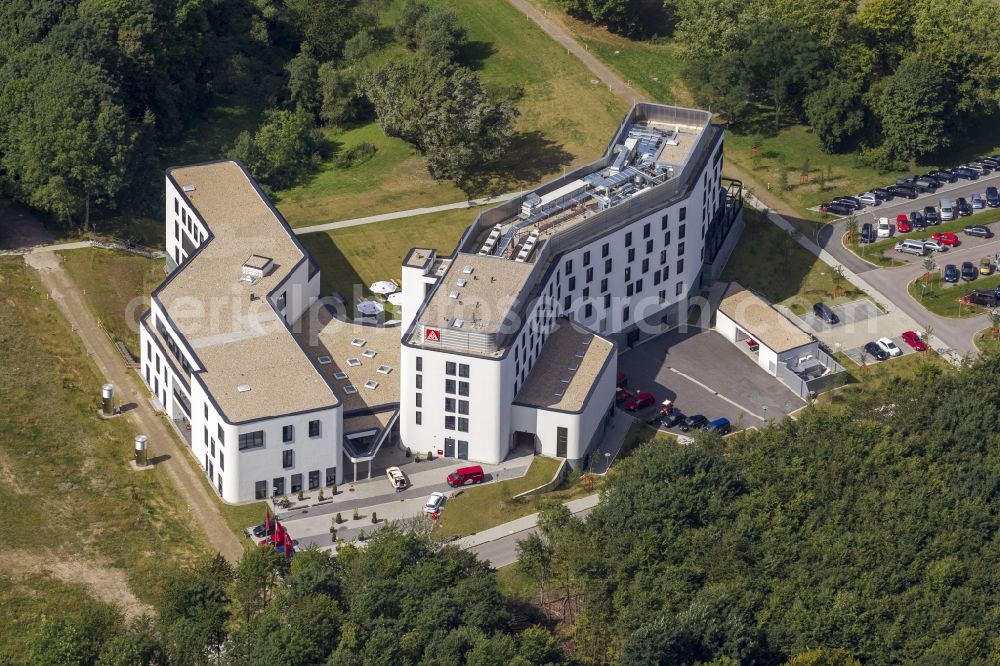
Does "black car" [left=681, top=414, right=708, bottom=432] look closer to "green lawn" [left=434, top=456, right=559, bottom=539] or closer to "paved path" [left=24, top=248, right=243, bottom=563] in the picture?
"green lawn" [left=434, top=456, right=559, bottom=539]

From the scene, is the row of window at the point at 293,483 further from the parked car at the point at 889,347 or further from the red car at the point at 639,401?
the parked car at the point at 889,347

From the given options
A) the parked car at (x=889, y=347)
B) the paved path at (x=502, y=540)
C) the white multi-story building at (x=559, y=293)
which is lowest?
the paved path at (x=502, y=540)

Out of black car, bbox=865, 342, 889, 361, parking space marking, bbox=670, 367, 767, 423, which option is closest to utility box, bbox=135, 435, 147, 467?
parking space marking, bbox=670, 367, 767, 423

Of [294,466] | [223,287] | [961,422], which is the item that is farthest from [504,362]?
[961,422]

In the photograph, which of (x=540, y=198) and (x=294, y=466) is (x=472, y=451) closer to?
(x=294, y=466)

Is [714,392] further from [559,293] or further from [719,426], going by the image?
[559,293]

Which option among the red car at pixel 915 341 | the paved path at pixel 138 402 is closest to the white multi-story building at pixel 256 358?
the paved path at pixel 138 402
